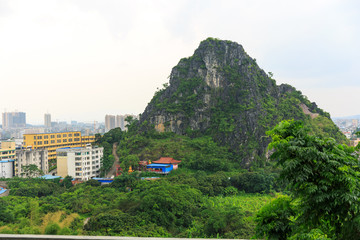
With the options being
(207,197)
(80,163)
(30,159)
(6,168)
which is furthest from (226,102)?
(6,168)

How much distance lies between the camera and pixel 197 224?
14.7 m

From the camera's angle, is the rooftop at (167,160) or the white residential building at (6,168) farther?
the white residential building at (6,168)

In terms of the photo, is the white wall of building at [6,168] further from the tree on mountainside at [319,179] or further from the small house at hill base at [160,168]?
the tree on mountainside at [319,179]

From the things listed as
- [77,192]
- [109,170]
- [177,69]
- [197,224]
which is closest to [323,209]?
[197,224]

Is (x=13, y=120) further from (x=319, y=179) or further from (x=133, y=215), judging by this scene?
(x=319, y=179)

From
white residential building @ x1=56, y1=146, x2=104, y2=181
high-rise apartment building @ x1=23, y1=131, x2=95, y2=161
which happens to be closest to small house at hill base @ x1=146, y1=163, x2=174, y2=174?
white residential building @ x1=56, y1=146, x2=104, y2=181

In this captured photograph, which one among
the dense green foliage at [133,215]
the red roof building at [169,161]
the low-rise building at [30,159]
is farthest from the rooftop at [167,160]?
the low-rise building at [30,159]

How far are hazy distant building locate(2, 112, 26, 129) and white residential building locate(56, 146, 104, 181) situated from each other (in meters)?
122

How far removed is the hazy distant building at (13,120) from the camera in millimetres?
131875

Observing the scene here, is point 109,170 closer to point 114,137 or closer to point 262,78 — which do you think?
point 114,137

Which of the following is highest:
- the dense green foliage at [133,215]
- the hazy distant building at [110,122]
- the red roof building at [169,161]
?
the hazy distant building at [110,122]

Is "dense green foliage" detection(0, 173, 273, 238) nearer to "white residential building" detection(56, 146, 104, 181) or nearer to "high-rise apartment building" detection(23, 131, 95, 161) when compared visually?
"white residential building" detection(56, 146, 104, 181)

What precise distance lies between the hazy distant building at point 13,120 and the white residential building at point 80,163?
400 feet

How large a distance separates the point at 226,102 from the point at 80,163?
20.6 metres
